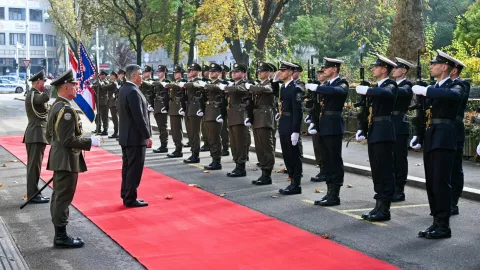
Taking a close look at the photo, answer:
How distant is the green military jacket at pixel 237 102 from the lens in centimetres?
1358

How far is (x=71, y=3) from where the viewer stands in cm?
5234

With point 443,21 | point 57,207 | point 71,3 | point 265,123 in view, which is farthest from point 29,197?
point 443,21

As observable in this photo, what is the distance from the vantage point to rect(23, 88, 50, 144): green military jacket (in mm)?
11109

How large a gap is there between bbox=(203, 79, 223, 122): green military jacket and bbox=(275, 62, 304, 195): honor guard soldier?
10.1ft

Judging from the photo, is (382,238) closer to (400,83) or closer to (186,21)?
(400,83)

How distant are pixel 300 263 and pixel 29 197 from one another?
5.19m

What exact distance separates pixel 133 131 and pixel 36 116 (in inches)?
59.1

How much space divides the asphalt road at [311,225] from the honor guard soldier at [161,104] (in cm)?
358

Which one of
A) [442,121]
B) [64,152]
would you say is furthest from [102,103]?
[442,121]

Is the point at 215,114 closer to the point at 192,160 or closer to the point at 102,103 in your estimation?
the point at 192,160

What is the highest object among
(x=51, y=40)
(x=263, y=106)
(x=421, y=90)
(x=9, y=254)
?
(x=51, y=40)

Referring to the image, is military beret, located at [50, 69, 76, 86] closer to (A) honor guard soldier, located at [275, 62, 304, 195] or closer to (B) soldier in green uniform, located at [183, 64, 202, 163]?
(A) honor guard soldier, located at [275, 62, 304, 195]

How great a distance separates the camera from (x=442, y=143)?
8.71 metres

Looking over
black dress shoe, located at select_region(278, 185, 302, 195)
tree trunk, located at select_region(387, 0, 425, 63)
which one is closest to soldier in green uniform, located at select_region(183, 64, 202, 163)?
black dress shoe, located at select_region(278, 185, 302, 195)
